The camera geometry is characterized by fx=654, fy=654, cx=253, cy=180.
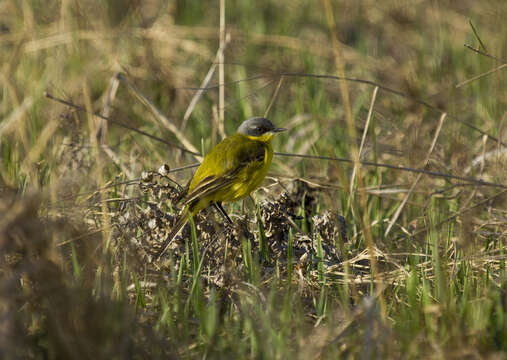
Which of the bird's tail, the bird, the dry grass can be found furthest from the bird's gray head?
the bird's tail

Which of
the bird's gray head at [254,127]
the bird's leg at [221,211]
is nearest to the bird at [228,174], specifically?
the bird's leg at [221,211]

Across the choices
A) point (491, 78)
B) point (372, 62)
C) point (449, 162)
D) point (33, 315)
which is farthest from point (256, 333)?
point (372, 62)

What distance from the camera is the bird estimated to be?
4751 mm

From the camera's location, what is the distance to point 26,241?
291 centimetres

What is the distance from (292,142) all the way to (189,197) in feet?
7.64

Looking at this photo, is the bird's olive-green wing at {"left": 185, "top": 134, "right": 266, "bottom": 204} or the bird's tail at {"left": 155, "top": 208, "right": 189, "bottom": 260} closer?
the bird's tail at {"left": 155, "top": 208, "right": 189, "bottom": 260}

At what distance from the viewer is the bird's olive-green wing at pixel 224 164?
4.79 metres

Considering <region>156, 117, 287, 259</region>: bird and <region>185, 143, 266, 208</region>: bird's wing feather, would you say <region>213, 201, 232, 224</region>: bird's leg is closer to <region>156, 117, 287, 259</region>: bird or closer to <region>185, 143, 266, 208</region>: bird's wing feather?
<region>156, 117, 287, 259</region>: bird

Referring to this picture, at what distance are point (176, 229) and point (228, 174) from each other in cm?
87

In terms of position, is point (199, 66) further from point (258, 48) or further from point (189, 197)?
point (189, 197)

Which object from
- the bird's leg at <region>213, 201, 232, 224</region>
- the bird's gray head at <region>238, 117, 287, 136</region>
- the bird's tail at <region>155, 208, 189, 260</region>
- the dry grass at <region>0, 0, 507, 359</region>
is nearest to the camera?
the dry grass at <region>0, 0, 507, 359</region>

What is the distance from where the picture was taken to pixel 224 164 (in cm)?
504

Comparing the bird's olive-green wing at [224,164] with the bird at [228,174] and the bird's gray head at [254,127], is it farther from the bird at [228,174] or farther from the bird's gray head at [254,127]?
the bird's gray head at [254,127]

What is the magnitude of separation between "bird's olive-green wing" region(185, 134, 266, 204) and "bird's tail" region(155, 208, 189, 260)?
25cm
